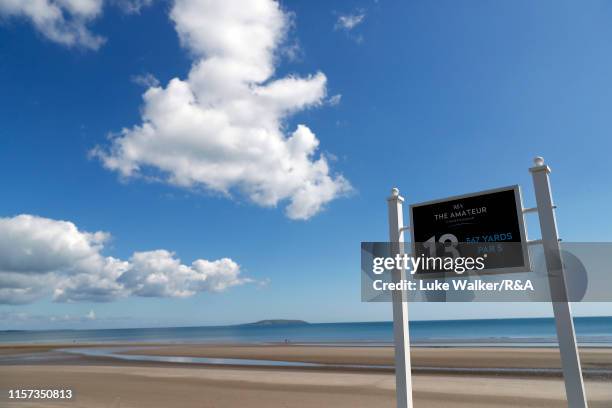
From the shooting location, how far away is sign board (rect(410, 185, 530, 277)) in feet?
20.7

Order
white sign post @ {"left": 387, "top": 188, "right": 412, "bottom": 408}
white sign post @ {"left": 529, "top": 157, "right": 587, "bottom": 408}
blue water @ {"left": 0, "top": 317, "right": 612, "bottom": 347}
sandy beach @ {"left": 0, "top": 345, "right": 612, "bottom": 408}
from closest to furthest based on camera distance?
white sign post @ {"left": 529, "top": 157, "right": 587, "bottom": 408} → white sign post @ {"left": 387, "top": 188, "right": 412, "bottom": 408} → sandy beach @ {"left": 0, "top": 345, "right": 612, "bottom": 408} → blue water @ {"left": 0, "top": 317, "right": 612, "bottom": 347}

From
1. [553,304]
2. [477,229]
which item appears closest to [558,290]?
[553,304]

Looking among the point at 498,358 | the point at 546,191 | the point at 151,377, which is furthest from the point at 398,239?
the point at 498,358

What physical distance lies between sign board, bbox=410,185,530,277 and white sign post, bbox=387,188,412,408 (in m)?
0.29

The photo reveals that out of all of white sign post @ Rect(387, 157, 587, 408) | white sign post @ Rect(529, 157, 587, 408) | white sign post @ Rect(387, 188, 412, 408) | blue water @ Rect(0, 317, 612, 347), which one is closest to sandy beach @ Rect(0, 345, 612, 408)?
white sign post @ Rect(387, 188, 412, 408)

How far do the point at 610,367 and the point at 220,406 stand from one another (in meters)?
19.3

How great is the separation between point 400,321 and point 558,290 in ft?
8.41

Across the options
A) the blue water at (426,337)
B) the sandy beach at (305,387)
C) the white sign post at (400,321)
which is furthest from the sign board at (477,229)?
the blue water at (426,337)

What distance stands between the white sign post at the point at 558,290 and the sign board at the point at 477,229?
0.34 m

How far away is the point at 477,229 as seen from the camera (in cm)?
670

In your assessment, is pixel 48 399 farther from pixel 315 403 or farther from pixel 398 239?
pixel 398 239

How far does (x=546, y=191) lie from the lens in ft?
19.9

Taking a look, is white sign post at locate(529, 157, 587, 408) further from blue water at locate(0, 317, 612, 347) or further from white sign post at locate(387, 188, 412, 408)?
blue water at locate(0, 317, 612, 347)

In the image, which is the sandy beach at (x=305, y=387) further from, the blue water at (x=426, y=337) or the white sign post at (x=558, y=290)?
the blue water at (x=426, y=337)
